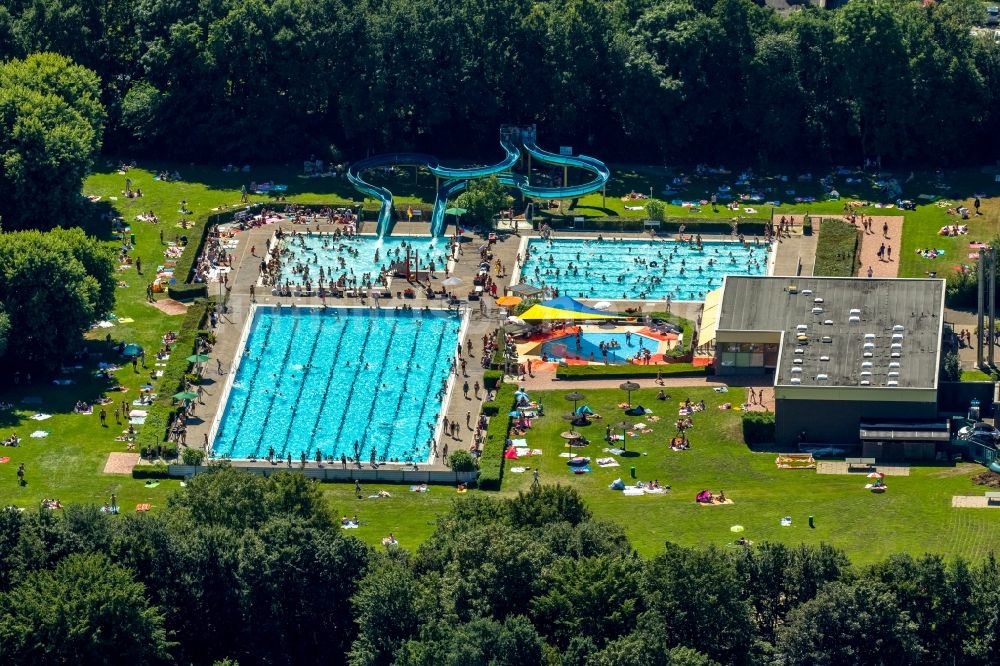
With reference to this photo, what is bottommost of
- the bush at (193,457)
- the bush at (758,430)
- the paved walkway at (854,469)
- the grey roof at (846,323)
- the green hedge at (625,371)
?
the bush at (193,457)

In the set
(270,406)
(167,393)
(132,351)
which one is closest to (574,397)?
(270,406)

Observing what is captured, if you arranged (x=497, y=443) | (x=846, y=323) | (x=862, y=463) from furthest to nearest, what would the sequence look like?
1. (x=846, y=323)
2. (x=497, y=443)
3. (x=862, y=463)

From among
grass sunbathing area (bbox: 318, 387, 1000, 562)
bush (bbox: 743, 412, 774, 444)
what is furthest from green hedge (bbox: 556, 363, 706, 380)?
bush (bbox: 743, 412, 774, 444)

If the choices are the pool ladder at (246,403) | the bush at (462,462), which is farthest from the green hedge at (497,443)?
the pool ladder at (246,403)

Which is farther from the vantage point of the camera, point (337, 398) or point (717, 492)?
point (337, 398)

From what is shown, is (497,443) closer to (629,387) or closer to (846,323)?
(629,387)

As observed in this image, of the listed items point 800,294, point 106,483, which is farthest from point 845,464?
point 106,483

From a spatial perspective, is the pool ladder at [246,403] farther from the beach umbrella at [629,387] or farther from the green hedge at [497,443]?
the beach umbrella at [629,387]
